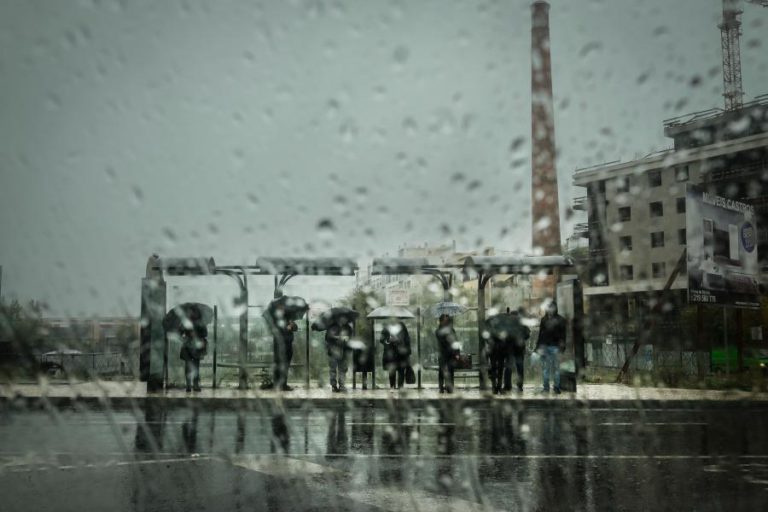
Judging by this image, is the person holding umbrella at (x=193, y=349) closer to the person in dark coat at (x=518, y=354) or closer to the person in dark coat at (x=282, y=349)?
the person in dark coat at (x=282, y=349)

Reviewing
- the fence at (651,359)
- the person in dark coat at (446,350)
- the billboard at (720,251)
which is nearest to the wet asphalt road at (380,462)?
the person in dark coat at (446,350)

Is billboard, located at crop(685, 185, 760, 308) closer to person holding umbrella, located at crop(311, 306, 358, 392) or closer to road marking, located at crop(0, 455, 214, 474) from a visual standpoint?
person holding umbrella, located at crop(311, 306, 358, 392)

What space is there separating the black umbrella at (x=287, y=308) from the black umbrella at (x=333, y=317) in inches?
17.1

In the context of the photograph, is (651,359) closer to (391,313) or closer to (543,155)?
(391,313)

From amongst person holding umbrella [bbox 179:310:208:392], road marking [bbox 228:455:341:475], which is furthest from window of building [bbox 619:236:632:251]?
road marking [bbox 228:455:341:475]

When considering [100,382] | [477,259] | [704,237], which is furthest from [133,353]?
[704,237]

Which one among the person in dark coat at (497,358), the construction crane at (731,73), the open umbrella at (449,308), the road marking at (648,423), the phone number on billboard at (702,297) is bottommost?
the road marking at (648,423)

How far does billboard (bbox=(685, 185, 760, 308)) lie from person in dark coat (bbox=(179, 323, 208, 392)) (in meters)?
12.0

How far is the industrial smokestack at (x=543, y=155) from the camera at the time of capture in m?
42.1

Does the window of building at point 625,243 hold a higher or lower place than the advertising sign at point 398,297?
higher

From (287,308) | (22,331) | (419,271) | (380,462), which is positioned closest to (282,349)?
(287,308)

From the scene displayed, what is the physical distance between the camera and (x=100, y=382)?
63.6ft

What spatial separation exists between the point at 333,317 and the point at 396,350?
5.25ft

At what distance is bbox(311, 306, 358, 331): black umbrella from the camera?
16219mm
